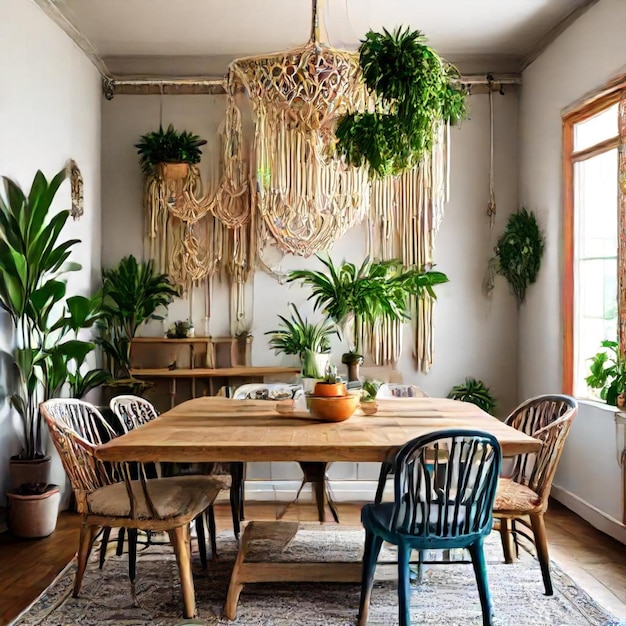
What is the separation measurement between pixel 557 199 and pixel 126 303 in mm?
3099

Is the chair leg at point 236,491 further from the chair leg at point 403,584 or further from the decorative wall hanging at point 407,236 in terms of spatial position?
the decorative wall hanging at point 407,236

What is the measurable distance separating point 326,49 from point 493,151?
2.77m

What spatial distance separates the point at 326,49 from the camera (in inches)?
130

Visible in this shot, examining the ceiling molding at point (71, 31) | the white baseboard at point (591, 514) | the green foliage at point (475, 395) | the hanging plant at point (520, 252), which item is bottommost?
the white baseboard at point (591, 514)

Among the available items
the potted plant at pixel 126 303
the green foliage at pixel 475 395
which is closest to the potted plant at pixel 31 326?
the potted plant at pixel 126 303

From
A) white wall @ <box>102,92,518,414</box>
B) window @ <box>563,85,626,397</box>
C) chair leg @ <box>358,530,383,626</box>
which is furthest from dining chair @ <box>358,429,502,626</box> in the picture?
white wall @ <box>102,92,518,414</box>

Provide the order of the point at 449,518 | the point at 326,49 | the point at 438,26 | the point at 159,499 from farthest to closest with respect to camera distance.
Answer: the point at 438,26
the point at 326,49
the point at 159,499
the point at 449,518

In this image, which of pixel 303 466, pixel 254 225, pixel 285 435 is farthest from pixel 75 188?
pixel 285 435

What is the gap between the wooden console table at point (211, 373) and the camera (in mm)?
5445

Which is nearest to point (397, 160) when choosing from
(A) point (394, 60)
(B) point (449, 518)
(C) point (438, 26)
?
(A) point (394, 60)

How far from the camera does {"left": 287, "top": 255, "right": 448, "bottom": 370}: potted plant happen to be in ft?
16.8

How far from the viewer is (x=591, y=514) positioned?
4340 mm

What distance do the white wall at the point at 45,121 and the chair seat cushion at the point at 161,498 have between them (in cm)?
123

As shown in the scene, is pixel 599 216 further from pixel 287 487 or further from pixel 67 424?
pixel 67 424
